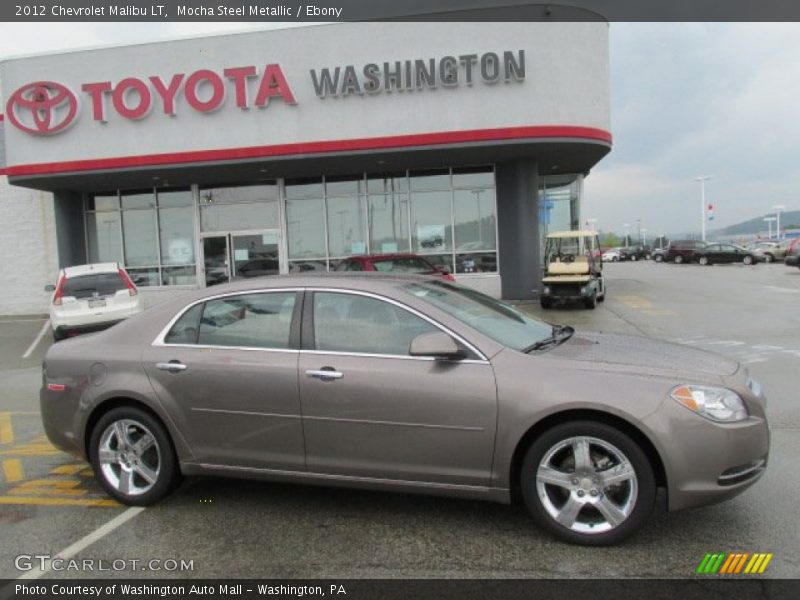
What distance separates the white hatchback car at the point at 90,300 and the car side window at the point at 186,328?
29.2 feet

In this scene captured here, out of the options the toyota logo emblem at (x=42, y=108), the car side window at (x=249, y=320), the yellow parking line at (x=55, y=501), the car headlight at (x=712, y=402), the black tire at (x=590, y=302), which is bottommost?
the yellow parking line at (x=55, y=501)

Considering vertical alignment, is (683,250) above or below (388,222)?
below

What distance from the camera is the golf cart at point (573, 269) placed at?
50.7ft

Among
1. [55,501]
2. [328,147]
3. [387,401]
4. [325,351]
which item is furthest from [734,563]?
[328,147]

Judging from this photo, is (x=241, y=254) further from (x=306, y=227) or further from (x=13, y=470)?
(x=13, y=470)

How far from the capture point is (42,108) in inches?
680

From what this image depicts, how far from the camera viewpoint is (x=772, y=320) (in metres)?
13.2

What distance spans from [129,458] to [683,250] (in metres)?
43.0

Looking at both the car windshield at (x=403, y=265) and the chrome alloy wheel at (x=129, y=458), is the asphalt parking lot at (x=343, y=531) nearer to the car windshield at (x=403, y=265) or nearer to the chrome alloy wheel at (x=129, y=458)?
the chrome alloy wheel at (x=129, y=458)

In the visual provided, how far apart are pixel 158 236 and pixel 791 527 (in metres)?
19.3

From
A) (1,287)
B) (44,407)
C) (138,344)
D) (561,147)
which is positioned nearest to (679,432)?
(138,344)

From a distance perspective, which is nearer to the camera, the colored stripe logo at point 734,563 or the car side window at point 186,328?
the colored stripe logo at point 734,563

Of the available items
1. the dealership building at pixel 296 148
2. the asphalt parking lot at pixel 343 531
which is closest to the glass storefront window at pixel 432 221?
the dealership building at pixel 296 148

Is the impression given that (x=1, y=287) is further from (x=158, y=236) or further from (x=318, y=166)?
(x=318, y=166)
